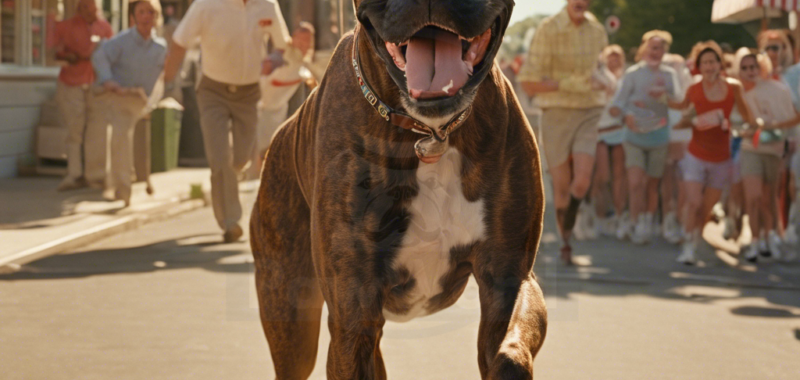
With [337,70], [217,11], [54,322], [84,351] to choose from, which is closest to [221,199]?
[217,11]

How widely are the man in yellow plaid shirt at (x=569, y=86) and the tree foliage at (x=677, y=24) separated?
102 feet

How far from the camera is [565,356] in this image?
6156 millimetres

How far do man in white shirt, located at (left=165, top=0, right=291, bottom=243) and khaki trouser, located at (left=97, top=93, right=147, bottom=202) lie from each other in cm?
234

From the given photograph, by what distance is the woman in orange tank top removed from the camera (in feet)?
32.8

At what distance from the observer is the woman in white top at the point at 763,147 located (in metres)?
10.4

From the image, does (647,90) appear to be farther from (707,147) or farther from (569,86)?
(569,86)

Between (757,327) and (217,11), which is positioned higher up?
(217,11)

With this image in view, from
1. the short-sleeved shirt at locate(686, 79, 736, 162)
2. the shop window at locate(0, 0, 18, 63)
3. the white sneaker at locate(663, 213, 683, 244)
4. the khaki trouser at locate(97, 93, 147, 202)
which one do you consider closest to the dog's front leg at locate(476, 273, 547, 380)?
the short-sleeved shirt at locate(686, 79, 736, 162)

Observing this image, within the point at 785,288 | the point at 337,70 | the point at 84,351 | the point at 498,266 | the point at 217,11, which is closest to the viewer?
the point at 498,266

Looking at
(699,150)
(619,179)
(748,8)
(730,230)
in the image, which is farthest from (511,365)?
(748,8)

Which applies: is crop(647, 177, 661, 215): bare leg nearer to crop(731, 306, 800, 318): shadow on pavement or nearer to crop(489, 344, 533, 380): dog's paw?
crop(731, 306, 800, 318): shadow on pavement

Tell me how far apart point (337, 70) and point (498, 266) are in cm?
79

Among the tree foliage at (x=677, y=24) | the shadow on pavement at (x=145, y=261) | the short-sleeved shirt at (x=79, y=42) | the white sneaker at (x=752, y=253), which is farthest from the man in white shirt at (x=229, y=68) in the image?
the tree foliage at (x=677, y=24)

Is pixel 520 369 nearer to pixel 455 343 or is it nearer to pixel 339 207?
pixel 339 207
